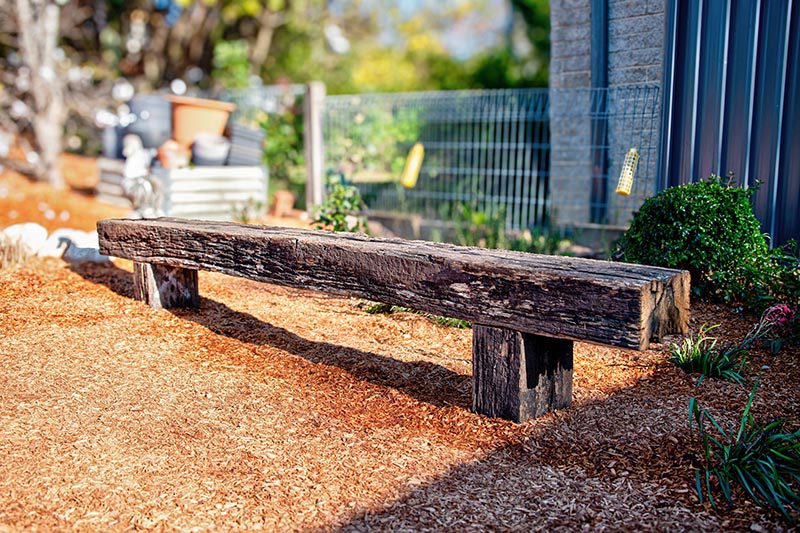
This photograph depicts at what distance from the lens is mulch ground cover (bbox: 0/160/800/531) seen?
2775 millimetres

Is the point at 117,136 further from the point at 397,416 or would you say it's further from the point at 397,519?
the point at 397,519

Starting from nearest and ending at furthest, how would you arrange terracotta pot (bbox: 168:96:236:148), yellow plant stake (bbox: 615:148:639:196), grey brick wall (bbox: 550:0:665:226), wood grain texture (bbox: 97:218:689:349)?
wood grain texture (bbox: 97:218:689:349)
yellow plant stake (bbox: 615:148:639:196)
grey brick wall (bbox: 550:0:665:226)
terracotta pot (bbox: 168:96:236:148)

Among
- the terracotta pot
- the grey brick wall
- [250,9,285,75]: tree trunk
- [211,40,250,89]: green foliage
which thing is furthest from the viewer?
[250,9,285,75]: tree trunk

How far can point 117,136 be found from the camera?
9430mm

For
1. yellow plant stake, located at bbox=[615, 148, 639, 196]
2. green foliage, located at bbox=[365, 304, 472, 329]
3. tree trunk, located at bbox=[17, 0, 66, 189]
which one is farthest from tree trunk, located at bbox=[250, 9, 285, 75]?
green foliage, located at bbox=[365, 304, 472, 329]

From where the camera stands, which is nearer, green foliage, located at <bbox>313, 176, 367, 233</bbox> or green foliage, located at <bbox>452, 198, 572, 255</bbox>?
green foliage, located at <bbox>313, 176, 367, 233</bbox>

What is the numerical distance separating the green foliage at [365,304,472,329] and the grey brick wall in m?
2.27

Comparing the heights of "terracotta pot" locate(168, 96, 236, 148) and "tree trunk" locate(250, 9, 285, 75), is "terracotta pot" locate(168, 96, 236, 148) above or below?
below

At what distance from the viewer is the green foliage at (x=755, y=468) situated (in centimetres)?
282

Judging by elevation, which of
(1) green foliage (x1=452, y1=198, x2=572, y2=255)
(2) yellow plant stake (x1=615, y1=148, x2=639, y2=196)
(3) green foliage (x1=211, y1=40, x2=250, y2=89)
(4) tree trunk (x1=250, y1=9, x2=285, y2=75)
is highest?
(4) tree trunk (x1=250, y1=9, x2=285, y2=75)

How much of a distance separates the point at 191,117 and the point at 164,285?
4.39 meters

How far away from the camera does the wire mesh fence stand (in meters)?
6.48

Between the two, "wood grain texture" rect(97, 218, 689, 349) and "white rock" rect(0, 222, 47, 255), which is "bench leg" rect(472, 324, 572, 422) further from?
"white rock" rect(0, 222, 47, 255)

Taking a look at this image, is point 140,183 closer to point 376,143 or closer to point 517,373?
point 376,143
